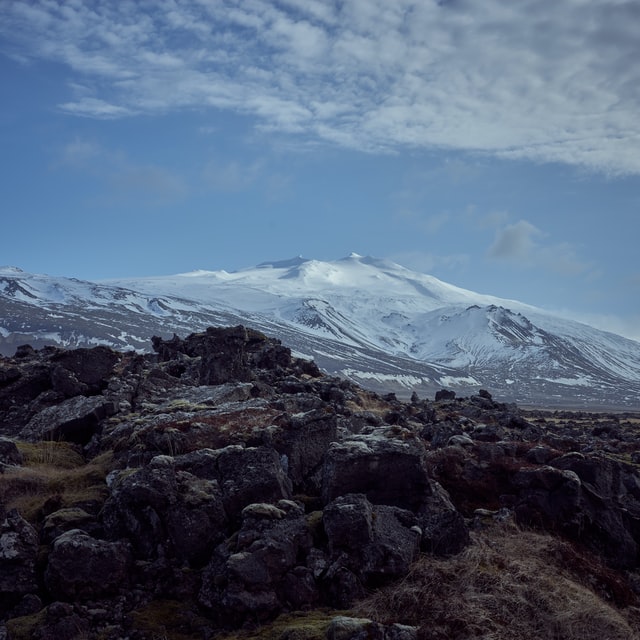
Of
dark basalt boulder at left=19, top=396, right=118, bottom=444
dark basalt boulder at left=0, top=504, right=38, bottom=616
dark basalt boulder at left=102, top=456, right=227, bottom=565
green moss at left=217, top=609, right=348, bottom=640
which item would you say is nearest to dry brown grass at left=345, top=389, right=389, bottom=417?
dark basalt boulder at left=19, top=396, right=118, bottom=444

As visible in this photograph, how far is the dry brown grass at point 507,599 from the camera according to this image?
31.3 ft

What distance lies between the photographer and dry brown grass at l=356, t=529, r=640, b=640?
953 centimetres

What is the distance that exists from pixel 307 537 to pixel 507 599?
369cm

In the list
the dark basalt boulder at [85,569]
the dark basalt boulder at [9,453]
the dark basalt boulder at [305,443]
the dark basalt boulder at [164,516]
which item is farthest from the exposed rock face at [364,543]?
the dark basalt boulder at [9,453]

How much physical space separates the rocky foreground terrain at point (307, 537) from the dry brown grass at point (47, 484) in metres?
0.05

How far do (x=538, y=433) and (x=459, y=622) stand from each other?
27164 mm

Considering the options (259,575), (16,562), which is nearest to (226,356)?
(16,562)

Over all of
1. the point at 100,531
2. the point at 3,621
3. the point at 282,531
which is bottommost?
the point at 3,621

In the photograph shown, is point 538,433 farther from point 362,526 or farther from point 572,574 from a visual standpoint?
point 362,526

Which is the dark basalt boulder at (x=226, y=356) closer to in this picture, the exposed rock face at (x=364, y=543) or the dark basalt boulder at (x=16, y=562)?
the dark basalt boulder at (x=16, y=562)

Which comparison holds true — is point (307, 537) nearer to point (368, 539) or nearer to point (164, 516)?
point (368, 539)

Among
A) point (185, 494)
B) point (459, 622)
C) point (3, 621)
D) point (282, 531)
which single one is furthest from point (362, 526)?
point (3, 621)

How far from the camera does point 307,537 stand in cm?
1143

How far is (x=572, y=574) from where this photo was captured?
1175 centimetres
